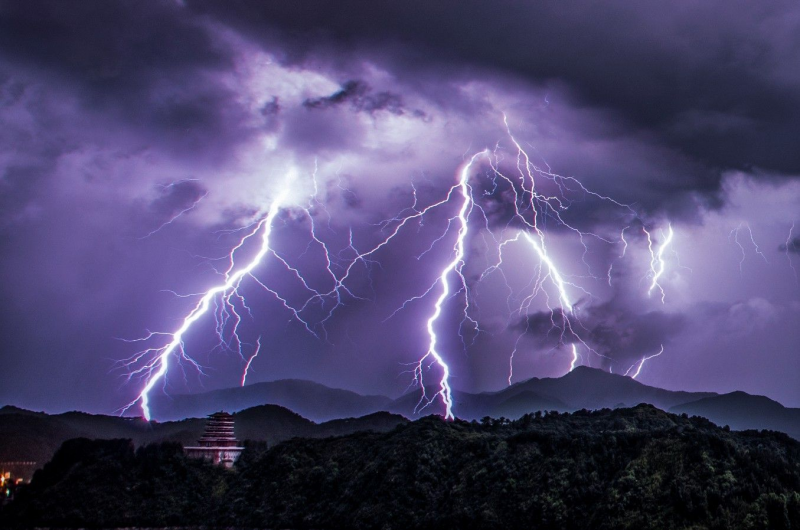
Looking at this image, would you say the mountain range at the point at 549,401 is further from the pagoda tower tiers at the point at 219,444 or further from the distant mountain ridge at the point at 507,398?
the pagoda tower tiers at the point at 219,444

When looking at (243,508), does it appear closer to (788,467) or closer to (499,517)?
(499,517)

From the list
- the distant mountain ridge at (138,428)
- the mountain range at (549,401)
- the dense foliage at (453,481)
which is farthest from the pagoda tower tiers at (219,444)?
the mountain range at (549,401)

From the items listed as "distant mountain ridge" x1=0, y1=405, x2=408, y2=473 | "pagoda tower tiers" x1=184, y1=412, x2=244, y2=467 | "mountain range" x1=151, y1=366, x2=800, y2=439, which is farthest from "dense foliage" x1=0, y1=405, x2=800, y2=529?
"mountain range" x1=151, y1=366, x2=800, y2=439

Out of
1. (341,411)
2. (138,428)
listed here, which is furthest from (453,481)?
(341,411)

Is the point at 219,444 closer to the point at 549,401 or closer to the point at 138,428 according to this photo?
the point at 138,428

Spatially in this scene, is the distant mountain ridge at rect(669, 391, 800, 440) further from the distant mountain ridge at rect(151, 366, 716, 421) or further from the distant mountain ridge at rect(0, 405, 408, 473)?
the distant mountain ridge at rect(0, 405, 408, 473)
